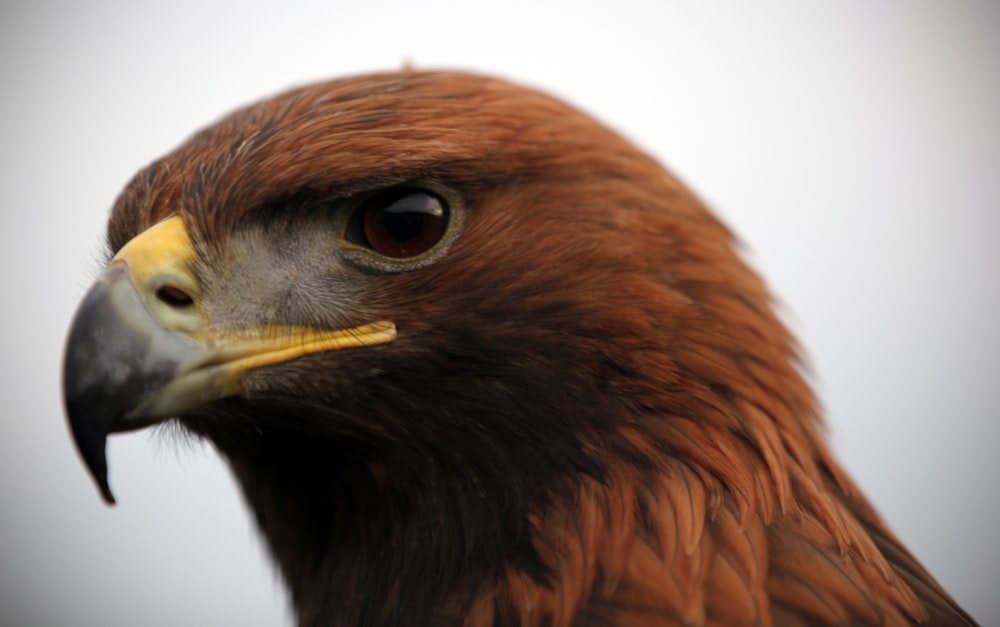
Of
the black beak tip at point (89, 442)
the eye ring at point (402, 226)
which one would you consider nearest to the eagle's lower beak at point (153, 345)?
the black beak tip at point (89, 442)

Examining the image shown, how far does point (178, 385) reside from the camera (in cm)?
183

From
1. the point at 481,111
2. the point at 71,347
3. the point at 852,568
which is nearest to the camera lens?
the point at 71,347

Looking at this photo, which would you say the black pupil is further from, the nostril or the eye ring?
the nostril

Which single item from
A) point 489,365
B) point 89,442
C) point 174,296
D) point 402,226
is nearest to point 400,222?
point 402,226

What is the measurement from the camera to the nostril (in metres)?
1.90

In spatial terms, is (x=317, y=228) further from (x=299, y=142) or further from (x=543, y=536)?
(x=543, y=536)

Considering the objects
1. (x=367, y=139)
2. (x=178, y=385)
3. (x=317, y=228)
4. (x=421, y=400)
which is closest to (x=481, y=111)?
(x=367, y=139)

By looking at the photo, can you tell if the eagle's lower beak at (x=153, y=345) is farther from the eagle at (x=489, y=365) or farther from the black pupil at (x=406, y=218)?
the black pupil at (x=406, y=218)

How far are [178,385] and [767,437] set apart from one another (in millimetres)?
1184

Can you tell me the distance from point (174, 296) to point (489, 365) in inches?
25.1

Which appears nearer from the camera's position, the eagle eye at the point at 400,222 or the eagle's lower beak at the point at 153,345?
the eagle's lower beak at the point at 153,345

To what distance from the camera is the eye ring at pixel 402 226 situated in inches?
76.9

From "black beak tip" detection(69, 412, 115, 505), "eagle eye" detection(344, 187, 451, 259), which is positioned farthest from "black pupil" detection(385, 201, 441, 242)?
"black beak tip" detection(69, 412, 115, 505)

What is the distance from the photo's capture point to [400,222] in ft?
6.42
